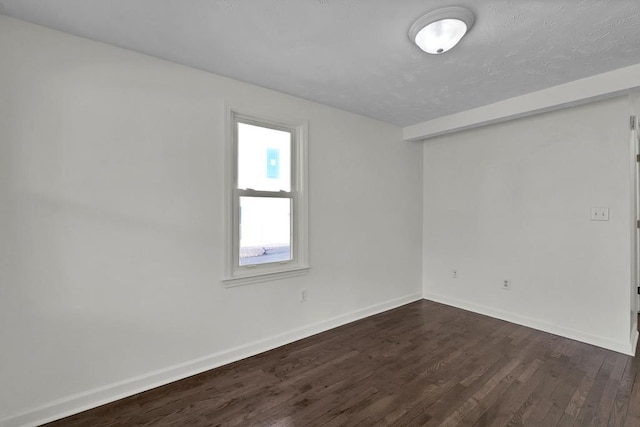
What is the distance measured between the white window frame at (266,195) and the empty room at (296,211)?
0.02m

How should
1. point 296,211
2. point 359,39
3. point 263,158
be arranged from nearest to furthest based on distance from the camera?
point 359,39
point 263,158
point 296,211

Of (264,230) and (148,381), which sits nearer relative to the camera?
(148,381)

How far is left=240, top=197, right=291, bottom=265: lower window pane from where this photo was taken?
2.76 meters

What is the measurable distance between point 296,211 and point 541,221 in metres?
2.67

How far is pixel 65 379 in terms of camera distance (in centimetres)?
190

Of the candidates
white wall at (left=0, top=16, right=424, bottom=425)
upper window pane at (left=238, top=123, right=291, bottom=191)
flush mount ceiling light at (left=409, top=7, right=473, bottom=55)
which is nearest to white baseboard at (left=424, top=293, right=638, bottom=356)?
white wall at (left=0, top=16, right=424, bottom=425)

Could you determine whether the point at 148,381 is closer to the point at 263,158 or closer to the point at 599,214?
the point at 263,158

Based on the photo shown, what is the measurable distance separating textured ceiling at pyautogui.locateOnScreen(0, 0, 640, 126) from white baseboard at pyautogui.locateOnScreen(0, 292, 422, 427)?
93.3 inches

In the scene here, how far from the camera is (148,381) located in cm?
216

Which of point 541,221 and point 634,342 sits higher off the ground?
point 541,221

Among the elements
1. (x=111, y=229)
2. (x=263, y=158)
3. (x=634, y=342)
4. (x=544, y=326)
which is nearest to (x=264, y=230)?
(x=263, y=158)

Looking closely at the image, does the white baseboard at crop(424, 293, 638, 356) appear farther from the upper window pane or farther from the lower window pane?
the upper window pane

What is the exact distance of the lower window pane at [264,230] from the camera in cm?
276

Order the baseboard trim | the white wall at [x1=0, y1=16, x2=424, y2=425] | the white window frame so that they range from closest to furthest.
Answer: the white wall at [x1=0, y1=16, x2=424, y2=425], the white window frame, the baseboard trim
